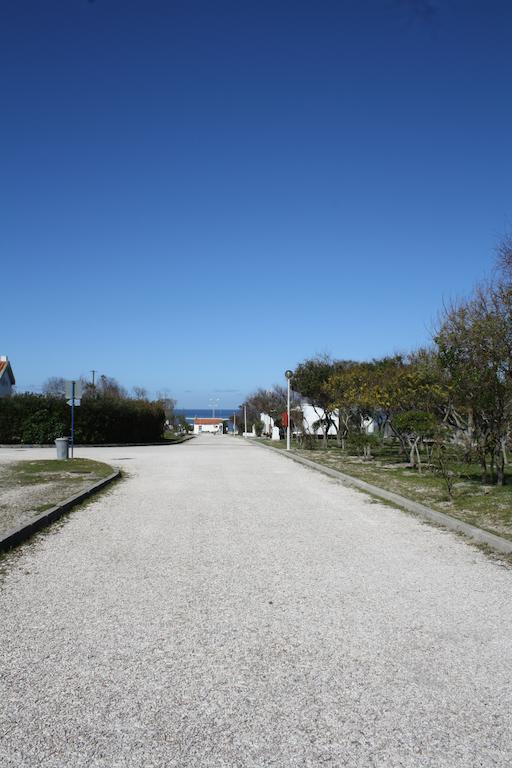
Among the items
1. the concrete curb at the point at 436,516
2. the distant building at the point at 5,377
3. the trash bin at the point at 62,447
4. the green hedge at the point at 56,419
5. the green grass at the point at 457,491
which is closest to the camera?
the concrete curb at the point at 436,516

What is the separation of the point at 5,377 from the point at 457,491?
6054 cm

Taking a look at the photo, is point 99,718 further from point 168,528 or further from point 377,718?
point 168,528

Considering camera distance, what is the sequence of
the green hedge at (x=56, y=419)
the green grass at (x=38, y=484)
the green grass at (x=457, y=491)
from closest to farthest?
the green grass at (x=457, y=491), the green grass at (x=38, y=484), the green hedge at (x=56, y=419)

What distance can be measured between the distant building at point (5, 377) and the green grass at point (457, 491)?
51.4 m

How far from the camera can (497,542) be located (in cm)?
821

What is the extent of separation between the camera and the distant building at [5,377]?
6494 centimetres

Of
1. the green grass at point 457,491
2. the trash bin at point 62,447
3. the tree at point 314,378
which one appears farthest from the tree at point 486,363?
the tree at point 314,378

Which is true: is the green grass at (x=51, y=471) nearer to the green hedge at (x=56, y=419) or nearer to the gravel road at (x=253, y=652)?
the gravel road at (x=253, y=652)

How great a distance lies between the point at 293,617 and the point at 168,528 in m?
4.66

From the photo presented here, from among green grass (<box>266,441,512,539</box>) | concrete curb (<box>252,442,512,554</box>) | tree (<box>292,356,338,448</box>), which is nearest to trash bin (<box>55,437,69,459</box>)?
green grass (<box>266,441,512,539</box>)

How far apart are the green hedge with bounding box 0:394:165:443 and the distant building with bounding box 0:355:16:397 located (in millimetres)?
27654

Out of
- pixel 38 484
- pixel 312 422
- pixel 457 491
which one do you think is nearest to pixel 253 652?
pixel 457 491

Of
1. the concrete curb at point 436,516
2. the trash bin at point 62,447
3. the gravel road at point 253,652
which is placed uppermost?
the trash bin at point 62,447

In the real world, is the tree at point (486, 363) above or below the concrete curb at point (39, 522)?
above
